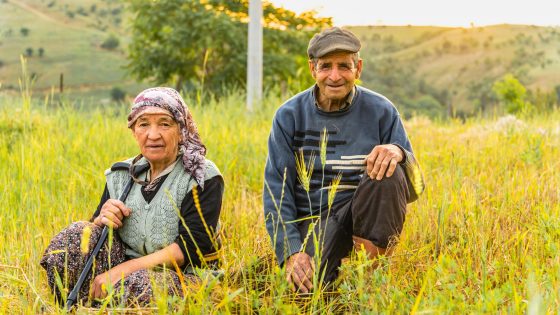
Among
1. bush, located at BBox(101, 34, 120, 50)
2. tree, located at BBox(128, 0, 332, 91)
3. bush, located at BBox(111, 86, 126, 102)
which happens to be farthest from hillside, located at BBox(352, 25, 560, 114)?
tree, located at BBox(128, 0, 332, 91)

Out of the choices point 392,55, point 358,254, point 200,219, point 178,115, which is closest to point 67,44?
point 392,55

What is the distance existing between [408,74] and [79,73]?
103 feet

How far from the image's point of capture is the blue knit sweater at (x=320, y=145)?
3.30 metres

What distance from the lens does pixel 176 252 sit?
2992 mm

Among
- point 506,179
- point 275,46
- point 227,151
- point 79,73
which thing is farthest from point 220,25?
point 79,73

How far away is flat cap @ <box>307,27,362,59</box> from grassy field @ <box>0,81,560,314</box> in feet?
2.57

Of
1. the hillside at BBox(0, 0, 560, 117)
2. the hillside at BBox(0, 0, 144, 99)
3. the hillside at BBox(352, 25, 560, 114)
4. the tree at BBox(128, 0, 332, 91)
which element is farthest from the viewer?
the hillside at BBox(352, 25, 560, 114)

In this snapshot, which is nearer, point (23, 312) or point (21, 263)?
point (23, 312)

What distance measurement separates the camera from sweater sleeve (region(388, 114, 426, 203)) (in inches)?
125

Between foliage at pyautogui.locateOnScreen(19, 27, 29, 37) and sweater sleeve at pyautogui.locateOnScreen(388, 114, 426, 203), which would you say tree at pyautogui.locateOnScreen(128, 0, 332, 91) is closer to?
sweater sleeve at pyautogui.locateOnScreen(388, 114, 426, 203)

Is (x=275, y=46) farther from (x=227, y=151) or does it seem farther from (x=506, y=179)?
(x=506, y=179)

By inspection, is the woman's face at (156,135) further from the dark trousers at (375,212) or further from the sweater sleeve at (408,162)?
the sweater sleeve at (408,162)

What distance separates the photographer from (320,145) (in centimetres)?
332

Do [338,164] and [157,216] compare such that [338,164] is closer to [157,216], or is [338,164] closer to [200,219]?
[200,219]
